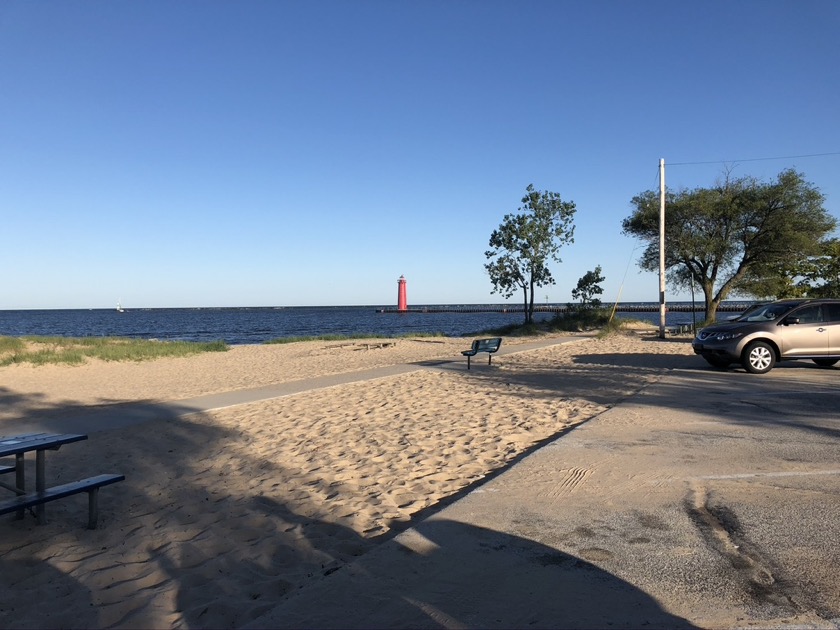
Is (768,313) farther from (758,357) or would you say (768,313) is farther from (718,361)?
(718,361)

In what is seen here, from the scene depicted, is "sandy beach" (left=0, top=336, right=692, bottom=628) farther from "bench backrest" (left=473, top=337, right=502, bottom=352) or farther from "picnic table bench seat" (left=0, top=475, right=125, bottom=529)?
"bench backrest" (left=473, top=337, right=502, bottom=352)

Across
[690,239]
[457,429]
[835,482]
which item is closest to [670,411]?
[457,429]

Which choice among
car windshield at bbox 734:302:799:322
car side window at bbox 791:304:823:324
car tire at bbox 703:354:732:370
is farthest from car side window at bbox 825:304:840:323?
car tire at bbox 703:354:732:370

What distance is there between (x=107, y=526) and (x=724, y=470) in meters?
5.55

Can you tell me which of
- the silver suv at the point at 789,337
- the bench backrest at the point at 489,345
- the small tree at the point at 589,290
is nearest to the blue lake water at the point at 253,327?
the small tree at the point at 589,290

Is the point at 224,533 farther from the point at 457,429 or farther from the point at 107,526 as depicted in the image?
the point at 457,429

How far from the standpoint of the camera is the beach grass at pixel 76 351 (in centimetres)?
2195

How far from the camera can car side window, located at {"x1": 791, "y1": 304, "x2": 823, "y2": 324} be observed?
14.5m

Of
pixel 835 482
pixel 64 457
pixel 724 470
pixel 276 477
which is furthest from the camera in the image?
pixel 64 457

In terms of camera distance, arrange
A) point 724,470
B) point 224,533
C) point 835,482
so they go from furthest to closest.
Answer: point 724,470 → point 835,482 → point 224,533

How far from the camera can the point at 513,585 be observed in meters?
3.88

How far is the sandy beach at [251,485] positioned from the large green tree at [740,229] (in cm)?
2046

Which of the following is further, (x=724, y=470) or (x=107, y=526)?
(x=724, y=470)

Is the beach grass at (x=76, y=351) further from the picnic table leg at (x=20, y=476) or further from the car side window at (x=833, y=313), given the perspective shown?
the car side window at (x=833, y=313)
